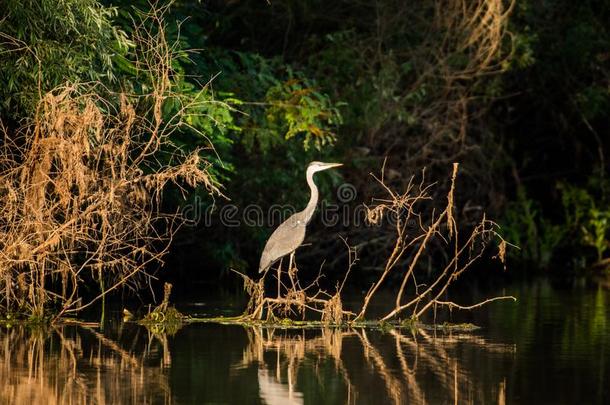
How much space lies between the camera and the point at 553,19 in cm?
2514

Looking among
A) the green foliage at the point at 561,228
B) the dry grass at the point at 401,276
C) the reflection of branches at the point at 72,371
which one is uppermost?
the green foliage at the point at 561,228

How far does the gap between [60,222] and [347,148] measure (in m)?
9.05

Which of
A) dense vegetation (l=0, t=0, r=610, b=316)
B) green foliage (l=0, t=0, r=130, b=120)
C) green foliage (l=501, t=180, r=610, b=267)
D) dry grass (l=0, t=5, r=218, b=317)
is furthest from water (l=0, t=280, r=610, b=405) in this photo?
green foliage (l=501, t=180, r=610, b=267)

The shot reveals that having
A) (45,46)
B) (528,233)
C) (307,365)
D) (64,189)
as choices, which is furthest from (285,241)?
(528,233)

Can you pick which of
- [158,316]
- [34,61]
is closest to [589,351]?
[158,316]

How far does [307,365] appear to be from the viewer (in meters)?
11.4

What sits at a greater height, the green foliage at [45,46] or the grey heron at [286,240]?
the green foliage at [45,46]

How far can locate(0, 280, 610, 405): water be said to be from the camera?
389 inches

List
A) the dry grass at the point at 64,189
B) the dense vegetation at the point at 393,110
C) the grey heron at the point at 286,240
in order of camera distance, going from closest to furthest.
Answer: the dry grass at the point at 64,189 → the grey heron at the point at 286,240 → the dense vegetation at the point at 393,110

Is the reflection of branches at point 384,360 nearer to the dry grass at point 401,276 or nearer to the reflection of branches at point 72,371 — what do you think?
the dry grass at point 401,276

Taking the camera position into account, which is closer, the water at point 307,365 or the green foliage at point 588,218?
the water at point 307,365

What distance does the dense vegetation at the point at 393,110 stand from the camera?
20109mm

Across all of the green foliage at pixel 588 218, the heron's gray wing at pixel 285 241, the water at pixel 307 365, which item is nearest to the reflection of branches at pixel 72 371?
the water at pixel 307 365

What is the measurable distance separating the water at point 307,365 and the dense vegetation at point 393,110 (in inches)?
177
